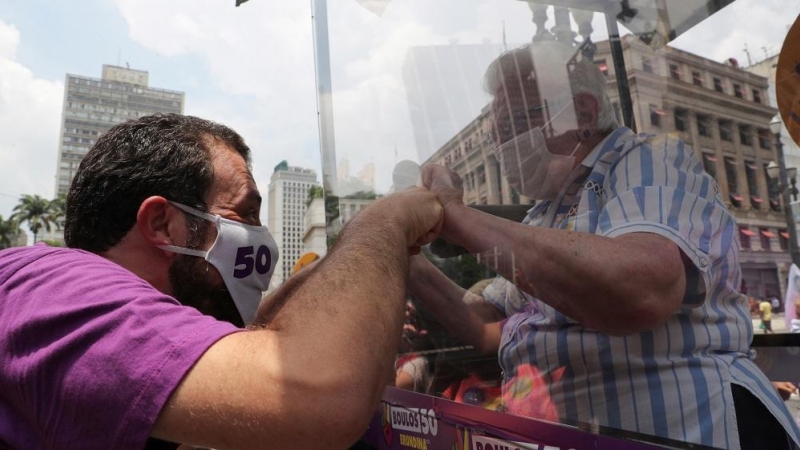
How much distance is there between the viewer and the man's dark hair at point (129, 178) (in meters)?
1.29

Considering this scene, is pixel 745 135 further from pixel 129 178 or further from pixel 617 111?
pixel 129 178

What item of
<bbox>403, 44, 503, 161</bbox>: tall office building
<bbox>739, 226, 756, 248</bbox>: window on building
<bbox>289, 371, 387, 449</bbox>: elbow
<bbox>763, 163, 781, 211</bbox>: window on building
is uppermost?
<bbox>403, 44, 503, 161</bbox>: tall office building

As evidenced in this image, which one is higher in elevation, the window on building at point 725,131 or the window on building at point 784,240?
the window on building at point 725,131

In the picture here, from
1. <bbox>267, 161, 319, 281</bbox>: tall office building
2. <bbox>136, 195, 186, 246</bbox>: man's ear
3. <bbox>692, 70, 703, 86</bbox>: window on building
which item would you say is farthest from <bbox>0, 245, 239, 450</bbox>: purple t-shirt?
<bbox>267, 161, 319, 281</bbox>: tall office building

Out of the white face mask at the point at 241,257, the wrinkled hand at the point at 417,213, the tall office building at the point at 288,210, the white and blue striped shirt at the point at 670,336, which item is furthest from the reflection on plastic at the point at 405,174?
the tall office building at the point at 288,210

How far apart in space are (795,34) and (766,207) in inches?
13.7

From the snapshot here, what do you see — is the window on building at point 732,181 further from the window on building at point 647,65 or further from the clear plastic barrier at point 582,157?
the window on building at point 647,65

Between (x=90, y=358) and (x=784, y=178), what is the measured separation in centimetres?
137

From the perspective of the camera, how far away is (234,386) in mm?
736

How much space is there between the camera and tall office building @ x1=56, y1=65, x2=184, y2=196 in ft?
187

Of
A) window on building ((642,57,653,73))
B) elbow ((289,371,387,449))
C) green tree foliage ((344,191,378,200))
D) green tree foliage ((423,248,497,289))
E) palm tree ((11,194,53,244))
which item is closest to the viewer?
elbow ((289,371,387,449))

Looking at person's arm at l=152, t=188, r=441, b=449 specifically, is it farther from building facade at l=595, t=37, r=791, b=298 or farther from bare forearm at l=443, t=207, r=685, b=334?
building facade at l=595, t=37, r=791, b=298

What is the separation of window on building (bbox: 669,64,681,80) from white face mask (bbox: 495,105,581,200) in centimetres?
24

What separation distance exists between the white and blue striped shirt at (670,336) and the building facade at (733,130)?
0.03m
